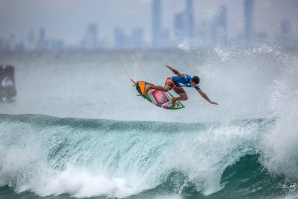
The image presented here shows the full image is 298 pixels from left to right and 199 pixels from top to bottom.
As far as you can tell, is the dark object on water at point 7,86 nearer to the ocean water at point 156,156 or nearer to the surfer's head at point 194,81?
the ocean water at point 156,156

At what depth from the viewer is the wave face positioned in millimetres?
5340

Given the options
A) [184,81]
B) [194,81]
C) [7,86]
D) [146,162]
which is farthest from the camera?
[7,86]

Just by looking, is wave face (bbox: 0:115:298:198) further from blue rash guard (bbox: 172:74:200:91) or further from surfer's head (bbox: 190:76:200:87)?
surfer's head (bbox: 190:76:200:87)

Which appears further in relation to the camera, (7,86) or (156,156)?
(7,86)

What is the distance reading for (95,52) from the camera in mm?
26156

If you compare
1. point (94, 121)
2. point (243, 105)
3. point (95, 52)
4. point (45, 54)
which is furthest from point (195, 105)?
point (45, 54)

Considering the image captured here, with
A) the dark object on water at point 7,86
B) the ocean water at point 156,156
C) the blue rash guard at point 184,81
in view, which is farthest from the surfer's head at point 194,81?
the dark object on water at point 7,86

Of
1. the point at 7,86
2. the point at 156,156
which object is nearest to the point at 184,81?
the point at 156,156

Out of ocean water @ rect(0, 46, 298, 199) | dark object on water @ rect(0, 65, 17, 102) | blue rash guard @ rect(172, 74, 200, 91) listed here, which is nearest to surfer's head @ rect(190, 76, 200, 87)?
blue rash guard @ rect(172, 74, 200, 91)

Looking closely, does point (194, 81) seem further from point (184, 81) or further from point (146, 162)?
point (146, 162)

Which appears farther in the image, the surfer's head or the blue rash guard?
the blue rash guard

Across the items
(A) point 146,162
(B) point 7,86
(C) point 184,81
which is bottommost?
(B) point 7,86

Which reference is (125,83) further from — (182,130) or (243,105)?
(182,130)

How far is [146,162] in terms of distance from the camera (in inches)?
236
